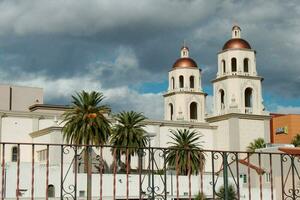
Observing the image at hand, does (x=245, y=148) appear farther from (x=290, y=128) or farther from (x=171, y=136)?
(x=290, y=128)

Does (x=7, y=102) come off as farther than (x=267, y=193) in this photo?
Yes

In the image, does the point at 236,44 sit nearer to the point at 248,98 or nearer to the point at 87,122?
the point at 248,98

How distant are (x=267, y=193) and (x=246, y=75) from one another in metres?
32.9

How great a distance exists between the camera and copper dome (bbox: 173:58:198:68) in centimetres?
9150

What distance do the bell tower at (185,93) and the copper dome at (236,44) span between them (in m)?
10.9

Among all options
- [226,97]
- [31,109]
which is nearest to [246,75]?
[226,97]

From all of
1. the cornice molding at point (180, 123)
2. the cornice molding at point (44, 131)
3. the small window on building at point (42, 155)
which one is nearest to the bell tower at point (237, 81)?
the cornice molding at point (180, 123)

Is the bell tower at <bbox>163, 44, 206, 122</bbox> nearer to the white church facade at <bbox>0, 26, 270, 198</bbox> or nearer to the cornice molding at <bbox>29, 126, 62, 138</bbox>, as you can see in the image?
the white church facade at <bbox>0, 26, 270, 198</bbox>

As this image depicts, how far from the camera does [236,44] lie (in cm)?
8012

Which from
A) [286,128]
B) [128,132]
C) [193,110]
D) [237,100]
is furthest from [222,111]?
[128,132]

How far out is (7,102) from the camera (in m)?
83.8

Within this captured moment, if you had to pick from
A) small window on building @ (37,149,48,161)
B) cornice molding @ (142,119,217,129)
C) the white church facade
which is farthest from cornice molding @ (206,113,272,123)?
small window on building @ (37,149,48,161)

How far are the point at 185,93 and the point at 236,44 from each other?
40.8 ft

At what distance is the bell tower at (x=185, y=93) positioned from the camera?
3504 inches
